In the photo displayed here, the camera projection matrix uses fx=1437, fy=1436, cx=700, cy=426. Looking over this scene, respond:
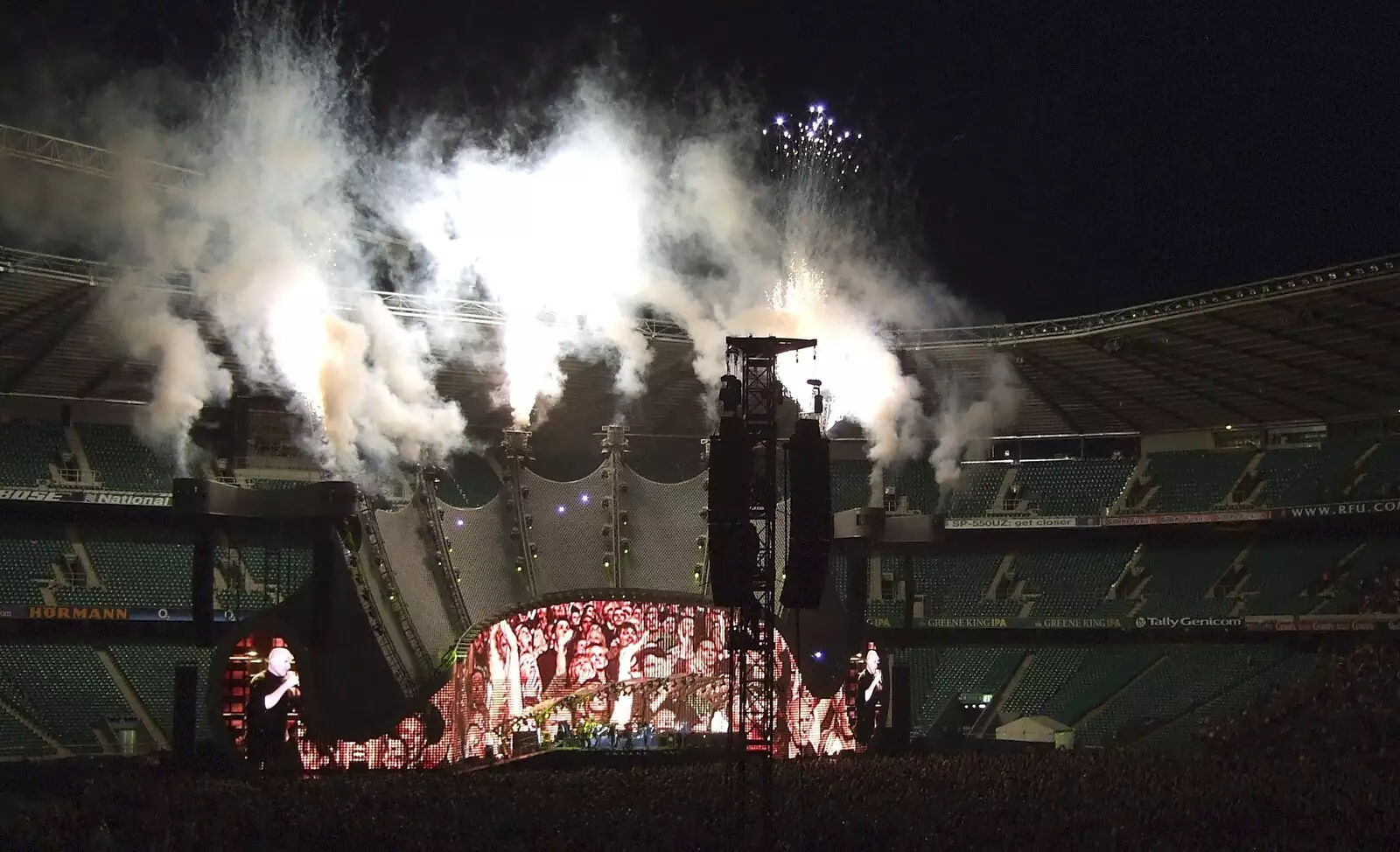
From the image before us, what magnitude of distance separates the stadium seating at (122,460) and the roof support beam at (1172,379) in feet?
79.0

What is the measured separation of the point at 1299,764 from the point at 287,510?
19857 mm

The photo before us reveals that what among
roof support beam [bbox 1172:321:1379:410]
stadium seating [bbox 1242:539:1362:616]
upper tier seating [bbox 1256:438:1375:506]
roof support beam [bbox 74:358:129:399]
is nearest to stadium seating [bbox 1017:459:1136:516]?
upper tier seating [bbox 1256:438:1375:506]

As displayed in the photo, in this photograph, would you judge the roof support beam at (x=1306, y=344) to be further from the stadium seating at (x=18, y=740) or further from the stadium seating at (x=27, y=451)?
the stadium seating at (x=27, y=451)

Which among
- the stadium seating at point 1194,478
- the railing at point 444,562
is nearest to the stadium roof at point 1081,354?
the stadium seating at point 1194,478

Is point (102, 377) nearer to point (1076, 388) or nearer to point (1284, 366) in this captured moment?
point (1076, 388)

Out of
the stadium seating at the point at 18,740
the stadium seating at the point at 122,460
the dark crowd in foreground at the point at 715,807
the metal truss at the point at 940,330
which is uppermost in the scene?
the metal truss at the point at 940,330

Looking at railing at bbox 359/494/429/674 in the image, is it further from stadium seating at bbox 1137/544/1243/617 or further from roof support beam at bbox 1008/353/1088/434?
stadium seating at bbox 1137/544/1243/617

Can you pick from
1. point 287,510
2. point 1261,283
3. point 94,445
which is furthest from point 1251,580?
point 94,445

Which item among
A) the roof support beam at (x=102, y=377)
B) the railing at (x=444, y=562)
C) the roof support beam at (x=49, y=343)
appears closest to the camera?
the roof support beam at (x=49, y=343)

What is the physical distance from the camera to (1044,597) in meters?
40.8

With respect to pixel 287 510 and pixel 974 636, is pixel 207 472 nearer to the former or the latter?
pixel 287 510

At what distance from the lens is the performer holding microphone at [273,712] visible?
83.3ft

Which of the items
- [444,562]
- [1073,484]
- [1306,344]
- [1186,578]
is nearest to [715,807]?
[444,562]

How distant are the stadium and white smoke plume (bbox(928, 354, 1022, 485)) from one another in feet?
1.97
